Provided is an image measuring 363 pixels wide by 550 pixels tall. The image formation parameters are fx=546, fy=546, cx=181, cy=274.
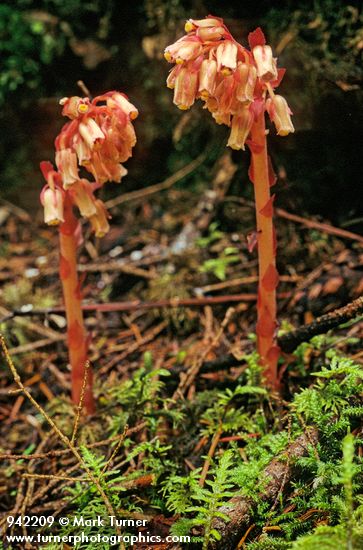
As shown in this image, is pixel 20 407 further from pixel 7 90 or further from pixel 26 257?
pixel 7 90

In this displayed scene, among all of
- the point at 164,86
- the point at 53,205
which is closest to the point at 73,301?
the point at 53,205

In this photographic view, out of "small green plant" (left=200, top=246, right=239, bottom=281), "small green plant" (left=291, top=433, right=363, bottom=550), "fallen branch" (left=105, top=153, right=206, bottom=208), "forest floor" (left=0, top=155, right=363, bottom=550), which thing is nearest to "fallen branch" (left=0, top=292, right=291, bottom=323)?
"forest floor" (left=0, top=155, right=363, bottom=550)

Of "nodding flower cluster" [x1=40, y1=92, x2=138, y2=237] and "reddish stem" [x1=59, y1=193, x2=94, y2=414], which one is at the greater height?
"nodding flower cluster" [x1=40, y1=92, x2=138, y2=237]

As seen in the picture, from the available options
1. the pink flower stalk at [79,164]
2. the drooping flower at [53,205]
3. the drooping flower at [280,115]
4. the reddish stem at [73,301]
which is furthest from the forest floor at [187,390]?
the drooping flower at [280,115]

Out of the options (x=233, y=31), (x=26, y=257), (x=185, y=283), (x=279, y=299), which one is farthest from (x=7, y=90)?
(x=279, y=299)

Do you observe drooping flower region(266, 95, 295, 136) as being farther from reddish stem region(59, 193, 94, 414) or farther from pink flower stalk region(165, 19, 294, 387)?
reddish stem region(59, 193, 94, 414)

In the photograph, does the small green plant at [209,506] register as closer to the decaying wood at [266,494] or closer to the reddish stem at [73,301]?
the decaying wood at [266,494]

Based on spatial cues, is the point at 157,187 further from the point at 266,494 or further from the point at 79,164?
the point at 266,494
